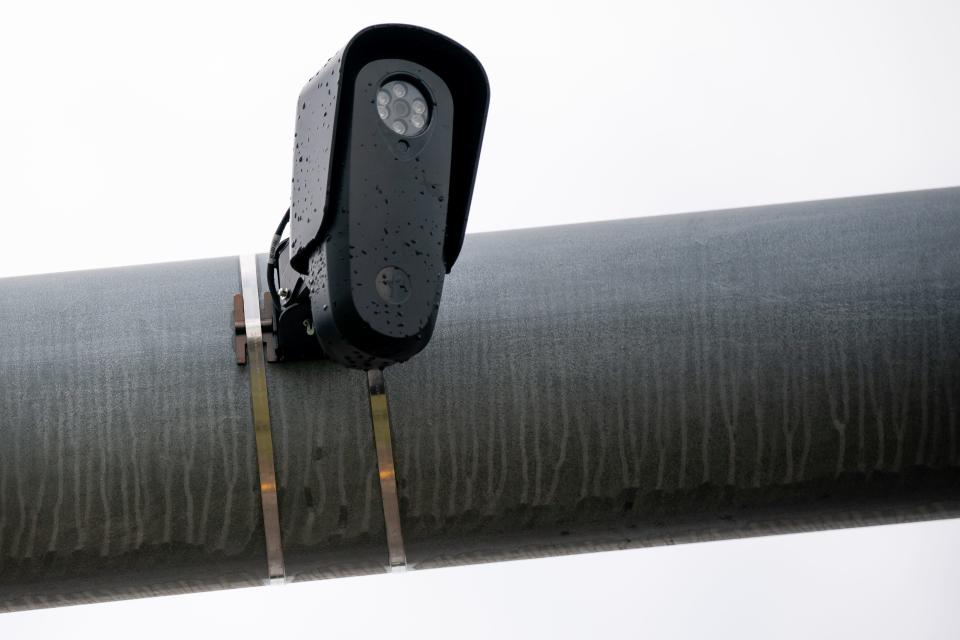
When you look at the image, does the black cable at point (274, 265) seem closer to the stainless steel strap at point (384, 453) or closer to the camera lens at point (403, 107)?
the stainless steel strap at point (384, 453)

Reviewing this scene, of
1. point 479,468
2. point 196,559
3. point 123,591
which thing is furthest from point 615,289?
point 123,591

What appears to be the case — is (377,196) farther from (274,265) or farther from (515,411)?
(515,411)

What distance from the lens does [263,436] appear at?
2.25 meters

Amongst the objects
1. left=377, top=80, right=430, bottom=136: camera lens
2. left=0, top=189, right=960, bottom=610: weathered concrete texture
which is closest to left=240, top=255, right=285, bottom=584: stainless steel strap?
left=0, top=189, right=960, bottom=610: weathered concrete texture

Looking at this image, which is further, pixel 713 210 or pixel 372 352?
pixel 713 210

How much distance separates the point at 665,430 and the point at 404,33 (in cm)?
89

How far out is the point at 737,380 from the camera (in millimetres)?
2305

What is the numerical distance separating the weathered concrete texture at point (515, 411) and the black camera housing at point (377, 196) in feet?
1.01

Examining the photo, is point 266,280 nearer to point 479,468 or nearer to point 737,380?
point 479,468

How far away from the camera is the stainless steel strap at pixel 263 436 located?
225 cm

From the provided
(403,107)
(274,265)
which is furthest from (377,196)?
(274,265)

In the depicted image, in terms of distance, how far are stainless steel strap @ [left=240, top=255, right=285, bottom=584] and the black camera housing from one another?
28 centimetres

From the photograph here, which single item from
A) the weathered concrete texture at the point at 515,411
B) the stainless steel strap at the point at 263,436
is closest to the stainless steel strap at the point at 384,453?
the weathered concrete texture at the point at 515,411

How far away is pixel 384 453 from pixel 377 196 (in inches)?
21.3
